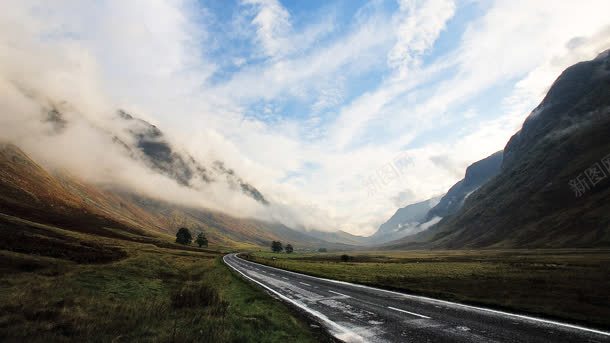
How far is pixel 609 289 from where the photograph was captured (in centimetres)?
1889

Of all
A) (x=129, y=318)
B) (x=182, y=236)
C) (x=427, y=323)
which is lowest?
(x=182, y=236)

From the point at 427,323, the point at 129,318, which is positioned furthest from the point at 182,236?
the point at 427,323

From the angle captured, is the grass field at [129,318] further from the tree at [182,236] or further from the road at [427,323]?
the tree at [182,236]

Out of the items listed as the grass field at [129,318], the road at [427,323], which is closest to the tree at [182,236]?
the grass field at [129,318]

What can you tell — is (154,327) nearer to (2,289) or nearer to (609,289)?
(2,289)

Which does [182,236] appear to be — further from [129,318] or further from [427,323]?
[427,323]

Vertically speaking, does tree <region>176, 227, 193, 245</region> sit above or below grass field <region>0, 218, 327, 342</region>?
below

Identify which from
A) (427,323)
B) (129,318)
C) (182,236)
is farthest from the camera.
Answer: (182,236)

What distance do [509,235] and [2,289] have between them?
194633 mm

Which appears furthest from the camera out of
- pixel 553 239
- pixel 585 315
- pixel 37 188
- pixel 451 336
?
pixel 37 188

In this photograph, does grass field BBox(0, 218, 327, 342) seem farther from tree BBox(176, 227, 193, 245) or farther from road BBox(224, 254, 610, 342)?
tree BBox(176, 227, 193, 245)

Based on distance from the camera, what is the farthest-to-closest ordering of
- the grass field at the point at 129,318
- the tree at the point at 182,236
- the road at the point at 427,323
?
the tree at the point at 182,236, the road at the point at 427,323, the grass field at the point at 129,318

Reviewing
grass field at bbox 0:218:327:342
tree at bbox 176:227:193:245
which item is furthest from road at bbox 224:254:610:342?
tree at bbox 176:227:193:245

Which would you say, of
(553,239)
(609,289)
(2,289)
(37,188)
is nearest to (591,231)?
(553,239)
